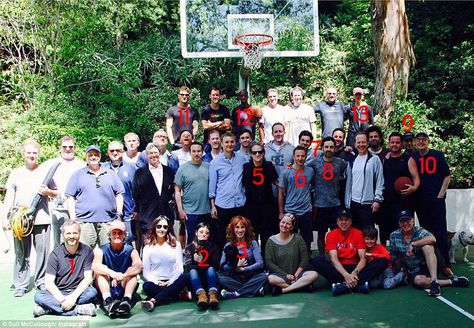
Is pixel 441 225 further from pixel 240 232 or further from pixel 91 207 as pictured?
pixel 91 207

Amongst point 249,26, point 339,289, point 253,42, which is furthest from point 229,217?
point 249,26

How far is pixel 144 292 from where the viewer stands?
657 cm

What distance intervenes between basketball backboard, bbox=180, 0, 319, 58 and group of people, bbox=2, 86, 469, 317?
4.63 meters

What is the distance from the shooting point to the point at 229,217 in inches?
273

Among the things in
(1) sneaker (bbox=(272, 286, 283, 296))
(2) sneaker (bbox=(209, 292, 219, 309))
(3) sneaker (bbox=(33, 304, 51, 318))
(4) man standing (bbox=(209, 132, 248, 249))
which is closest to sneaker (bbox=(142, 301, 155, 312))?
(2) sneaker (bbox=(209, 292, 219, 309))

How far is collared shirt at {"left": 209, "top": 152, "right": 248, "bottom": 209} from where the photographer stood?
22.7 ft

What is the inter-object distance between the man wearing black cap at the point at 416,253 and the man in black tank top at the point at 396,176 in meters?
0.28

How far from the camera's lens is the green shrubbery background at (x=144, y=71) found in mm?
13586

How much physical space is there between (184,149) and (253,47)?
14.4ft

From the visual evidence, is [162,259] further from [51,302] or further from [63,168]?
[63,168]

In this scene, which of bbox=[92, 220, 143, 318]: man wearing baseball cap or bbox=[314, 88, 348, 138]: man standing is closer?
bbox=[92, 220, 143, 318]: man wearing baseball cap

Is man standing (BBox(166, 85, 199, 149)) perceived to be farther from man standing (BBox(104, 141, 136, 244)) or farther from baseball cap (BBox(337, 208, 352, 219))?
baseball cap (BBox(337, 208, 352, 219))
